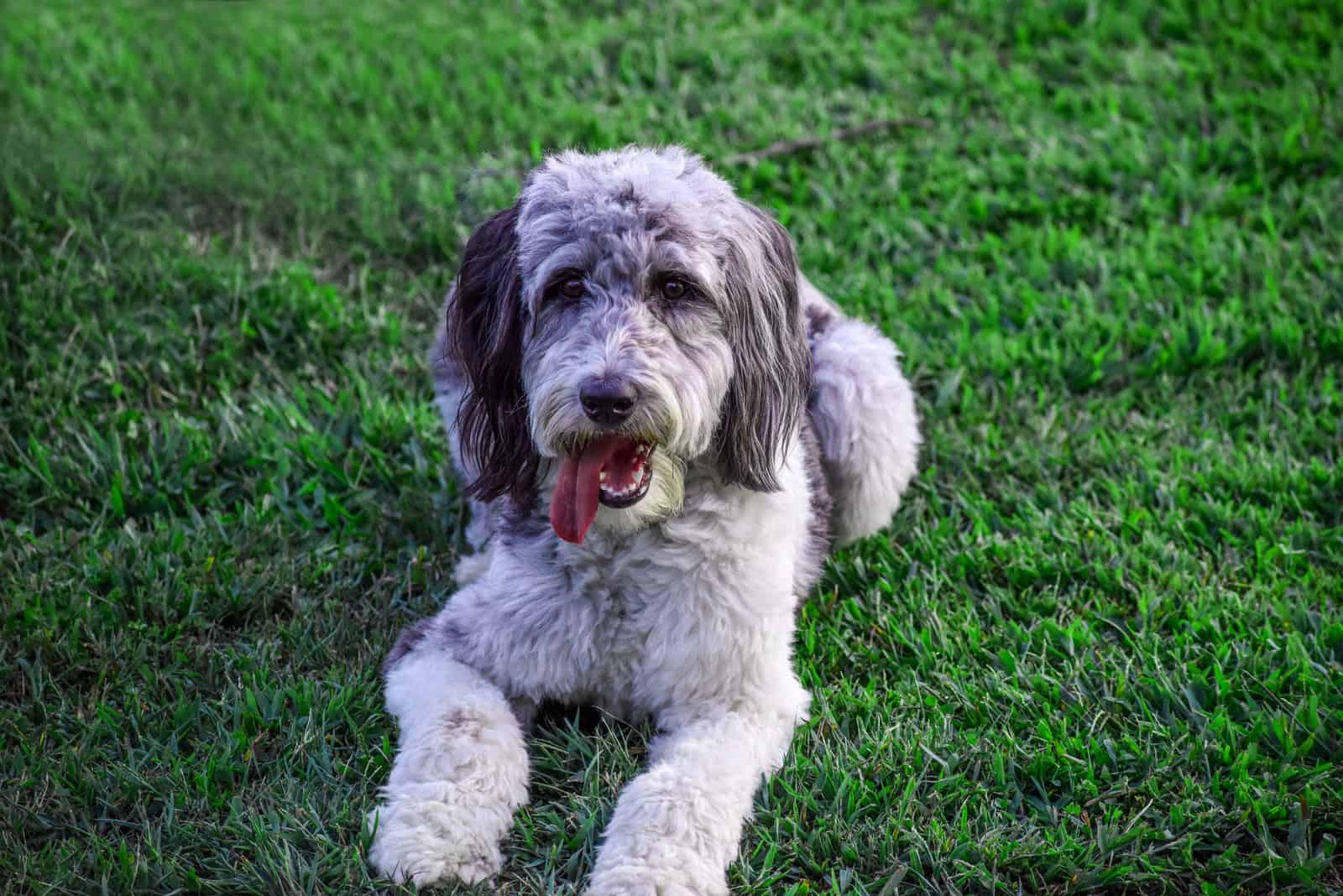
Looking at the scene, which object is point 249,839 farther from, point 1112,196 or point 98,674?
point 1112,196

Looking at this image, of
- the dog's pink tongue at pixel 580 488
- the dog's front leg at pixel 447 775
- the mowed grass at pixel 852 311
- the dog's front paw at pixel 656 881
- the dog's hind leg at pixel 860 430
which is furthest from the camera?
the dog's hind leg at pixel 860 430

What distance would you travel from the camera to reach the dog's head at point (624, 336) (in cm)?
346

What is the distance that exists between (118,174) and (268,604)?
10.7 feet

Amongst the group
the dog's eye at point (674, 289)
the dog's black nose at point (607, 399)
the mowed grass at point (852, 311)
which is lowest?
the mowed grass at point (852, 311)

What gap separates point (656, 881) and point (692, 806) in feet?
0.87

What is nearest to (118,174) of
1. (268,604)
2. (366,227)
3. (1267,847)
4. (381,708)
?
(366,227)

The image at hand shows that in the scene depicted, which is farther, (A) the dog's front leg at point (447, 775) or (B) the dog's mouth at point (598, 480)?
(B) the dog's mouth at point (598, 480)

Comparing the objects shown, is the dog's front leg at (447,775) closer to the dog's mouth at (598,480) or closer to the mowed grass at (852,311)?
the mowed grass at (852,311)

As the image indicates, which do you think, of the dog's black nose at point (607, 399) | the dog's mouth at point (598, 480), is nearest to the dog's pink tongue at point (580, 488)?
the dog's mouth at point (598, 480)

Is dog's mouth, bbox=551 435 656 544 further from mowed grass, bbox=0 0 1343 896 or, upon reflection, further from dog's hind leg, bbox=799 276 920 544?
dog's hind leg, bbox=799 276 920 544

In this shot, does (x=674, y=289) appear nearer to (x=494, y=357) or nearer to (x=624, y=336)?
(x=624, y=336)

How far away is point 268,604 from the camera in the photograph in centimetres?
462

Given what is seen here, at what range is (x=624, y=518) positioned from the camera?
368 centimetres

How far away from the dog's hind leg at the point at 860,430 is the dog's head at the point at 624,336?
0.91 m
